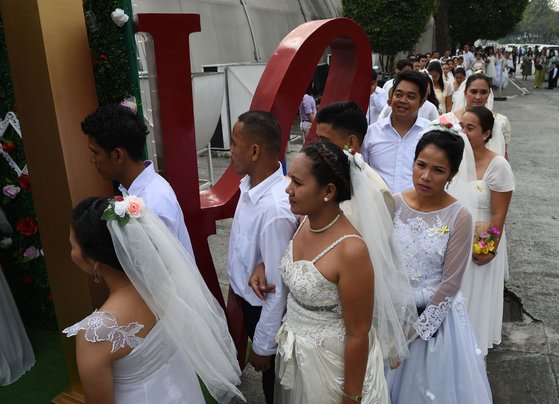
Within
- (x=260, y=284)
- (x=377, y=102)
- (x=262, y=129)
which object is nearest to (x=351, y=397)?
(x=260, y=284)

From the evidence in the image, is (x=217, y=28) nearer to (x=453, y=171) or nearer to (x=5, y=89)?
(x=5, y=89)

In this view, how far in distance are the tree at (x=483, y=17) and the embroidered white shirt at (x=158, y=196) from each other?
3094 cm

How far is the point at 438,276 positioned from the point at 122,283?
64.9 inches

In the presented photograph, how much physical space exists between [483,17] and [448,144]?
31.1m

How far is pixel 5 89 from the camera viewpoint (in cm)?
333

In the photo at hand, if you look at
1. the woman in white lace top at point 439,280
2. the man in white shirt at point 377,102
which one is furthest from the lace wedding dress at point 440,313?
the man in white shirt at point 377,102

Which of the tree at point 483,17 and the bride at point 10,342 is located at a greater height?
the tree at point 483,17

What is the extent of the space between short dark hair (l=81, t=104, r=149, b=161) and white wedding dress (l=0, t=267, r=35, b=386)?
1798 millimetres

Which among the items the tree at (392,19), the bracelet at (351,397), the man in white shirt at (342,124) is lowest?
the bracelet at (351,397)

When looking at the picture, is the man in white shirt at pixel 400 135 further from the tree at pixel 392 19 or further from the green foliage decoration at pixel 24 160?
the tree at pixel 392 19

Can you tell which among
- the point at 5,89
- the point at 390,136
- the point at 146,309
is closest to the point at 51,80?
the point at 5,89

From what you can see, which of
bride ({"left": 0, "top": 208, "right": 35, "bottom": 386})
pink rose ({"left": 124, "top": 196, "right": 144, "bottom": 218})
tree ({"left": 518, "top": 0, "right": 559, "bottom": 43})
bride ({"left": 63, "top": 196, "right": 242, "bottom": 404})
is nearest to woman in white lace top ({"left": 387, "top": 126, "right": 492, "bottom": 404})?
bride ({"left": 63, "top": 196, "right": 242, "bottom": 404})

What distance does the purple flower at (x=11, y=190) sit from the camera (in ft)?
11.7

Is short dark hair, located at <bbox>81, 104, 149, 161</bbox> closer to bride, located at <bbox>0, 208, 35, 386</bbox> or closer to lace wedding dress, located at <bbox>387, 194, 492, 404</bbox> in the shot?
lace wedding dress, located at <bbox>387, 194, 492, 404</bbox>
